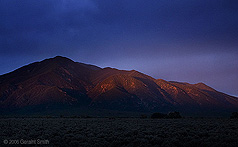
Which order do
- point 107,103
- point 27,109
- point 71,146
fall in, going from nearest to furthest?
point 71,146 → point 27,109 → point 107,103

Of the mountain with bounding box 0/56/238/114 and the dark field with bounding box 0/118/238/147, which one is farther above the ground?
the mountain with bounding box 0/56/238/114

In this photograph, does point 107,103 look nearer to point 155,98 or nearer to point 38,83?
point 155,98

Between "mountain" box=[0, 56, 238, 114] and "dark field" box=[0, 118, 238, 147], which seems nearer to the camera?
"dark field" box=[0, 118, 238, 147]

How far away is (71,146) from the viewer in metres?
13.8

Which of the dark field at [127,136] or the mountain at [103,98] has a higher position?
the mountain at [103,98]

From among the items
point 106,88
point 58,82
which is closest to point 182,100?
point 106,88

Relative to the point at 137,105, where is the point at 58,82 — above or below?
above

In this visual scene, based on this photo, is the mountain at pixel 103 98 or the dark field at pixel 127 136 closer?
the dark field at pixel 127 136

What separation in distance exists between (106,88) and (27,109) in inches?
2819

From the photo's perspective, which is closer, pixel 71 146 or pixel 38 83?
pixel 71 146

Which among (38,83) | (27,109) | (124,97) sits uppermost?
(38,83)

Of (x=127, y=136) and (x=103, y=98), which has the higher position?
(x=103, y=98)

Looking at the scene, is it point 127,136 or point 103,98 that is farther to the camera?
point 103,98

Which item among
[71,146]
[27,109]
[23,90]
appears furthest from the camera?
[23,90]
